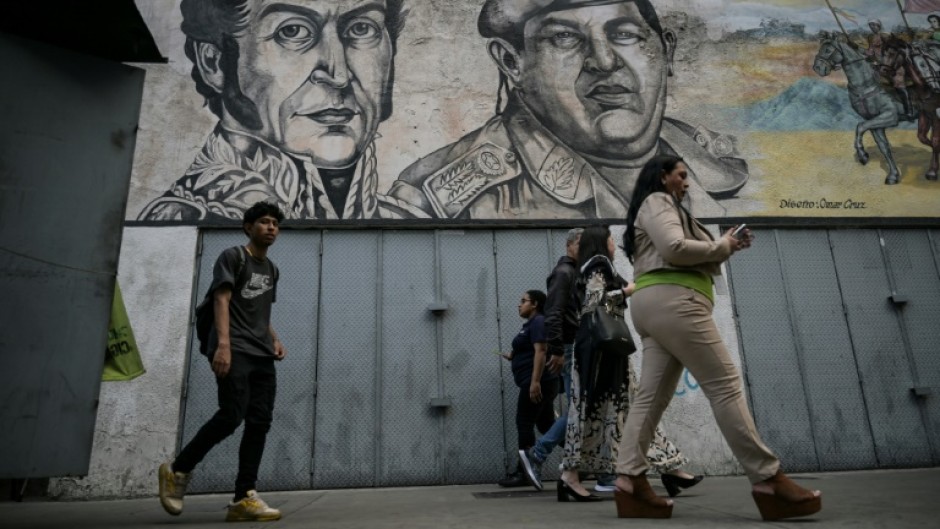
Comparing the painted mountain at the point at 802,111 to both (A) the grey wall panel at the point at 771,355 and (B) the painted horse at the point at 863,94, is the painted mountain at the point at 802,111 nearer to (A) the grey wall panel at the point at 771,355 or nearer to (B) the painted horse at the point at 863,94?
(B) the painted horse at the point at 863,94

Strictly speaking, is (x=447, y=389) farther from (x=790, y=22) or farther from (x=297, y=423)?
(x=790, y=22)

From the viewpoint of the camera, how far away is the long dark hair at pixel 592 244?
4090 millimetres

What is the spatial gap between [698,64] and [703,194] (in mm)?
1784

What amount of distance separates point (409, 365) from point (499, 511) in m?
3.11

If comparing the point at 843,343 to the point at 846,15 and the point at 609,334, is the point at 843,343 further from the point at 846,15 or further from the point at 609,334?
the point at 609,334

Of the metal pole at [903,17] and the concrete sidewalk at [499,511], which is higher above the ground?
the metal pole at [903,17]

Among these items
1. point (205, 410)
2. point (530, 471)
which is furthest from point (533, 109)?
point (205, 410)

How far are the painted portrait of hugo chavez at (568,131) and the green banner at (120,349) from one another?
335 cm

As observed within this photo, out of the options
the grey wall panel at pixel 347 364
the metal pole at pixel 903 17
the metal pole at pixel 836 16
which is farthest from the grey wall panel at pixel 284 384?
the metal pole at pixel 903 17

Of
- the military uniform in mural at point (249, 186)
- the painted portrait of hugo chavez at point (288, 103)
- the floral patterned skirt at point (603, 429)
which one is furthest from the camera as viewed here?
the painted portrait of hugo chavez at point (288, 103)

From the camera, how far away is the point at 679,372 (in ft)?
9.98

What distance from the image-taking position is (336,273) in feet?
22.0

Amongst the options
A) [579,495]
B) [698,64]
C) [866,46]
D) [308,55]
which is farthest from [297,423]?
[866,46]

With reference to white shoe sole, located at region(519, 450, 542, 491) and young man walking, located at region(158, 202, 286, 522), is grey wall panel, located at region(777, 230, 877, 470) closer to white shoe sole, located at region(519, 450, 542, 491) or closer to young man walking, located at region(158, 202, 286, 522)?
white shoe sole, located at region(519, 450, 542, 491)
